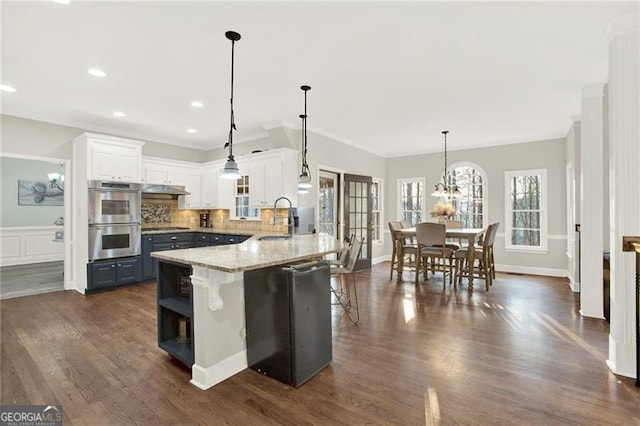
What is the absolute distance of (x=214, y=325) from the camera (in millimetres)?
2307

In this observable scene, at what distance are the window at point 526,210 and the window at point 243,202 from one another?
5.13m

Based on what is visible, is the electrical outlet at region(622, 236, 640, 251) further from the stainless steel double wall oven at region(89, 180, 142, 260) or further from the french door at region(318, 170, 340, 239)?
the stainless steel double wall oven at region(89, 180, 142, 260)

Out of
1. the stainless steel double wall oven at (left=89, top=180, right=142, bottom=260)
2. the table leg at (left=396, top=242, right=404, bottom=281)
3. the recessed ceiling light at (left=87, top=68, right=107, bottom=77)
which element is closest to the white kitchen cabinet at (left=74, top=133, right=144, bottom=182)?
the stainless steel double wall oven at (left=89, top=180, right=142, bottom=260)

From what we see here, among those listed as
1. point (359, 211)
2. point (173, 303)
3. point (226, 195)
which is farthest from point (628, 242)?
point (226, 195)

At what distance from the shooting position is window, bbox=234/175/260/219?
19.4ft

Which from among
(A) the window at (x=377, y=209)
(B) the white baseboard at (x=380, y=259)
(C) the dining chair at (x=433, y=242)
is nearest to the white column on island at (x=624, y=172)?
(C) the dining chair at (x=433, y=242)

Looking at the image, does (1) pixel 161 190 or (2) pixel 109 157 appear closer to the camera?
(2) pixel 109 157

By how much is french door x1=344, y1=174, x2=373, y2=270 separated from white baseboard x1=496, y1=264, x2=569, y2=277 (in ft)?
9.12

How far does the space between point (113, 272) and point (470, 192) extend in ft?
23.1

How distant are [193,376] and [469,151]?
6705mm

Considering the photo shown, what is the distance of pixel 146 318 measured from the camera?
3703mm

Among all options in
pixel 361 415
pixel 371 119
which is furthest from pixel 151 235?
pixel 361 415

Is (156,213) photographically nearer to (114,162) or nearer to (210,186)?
(210,186)

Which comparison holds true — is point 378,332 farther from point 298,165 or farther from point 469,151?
point 469,151
